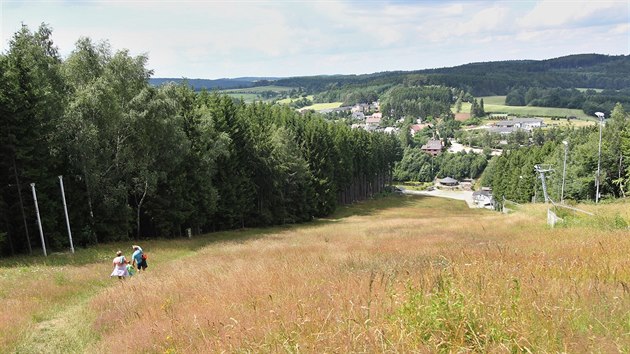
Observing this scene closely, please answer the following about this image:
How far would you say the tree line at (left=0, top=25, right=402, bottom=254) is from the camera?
86.4 ft

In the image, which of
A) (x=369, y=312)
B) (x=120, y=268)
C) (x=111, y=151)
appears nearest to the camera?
(x=369, y=312)

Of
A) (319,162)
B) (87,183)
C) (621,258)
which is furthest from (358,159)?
Answer: (621,258)

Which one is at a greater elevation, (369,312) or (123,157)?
(369,312)

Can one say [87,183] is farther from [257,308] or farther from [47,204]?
[257,308]

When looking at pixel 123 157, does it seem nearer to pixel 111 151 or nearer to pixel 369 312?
pixel 111 151

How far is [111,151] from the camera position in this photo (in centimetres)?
3275

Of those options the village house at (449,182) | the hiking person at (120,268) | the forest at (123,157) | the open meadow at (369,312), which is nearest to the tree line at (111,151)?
the forest at (123,157)

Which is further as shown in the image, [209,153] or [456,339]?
[209,153]

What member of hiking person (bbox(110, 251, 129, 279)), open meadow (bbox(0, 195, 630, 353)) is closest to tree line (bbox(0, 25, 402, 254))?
hiking person (bbox(110, 251, 129, 279))

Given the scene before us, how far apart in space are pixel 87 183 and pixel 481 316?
3182 centimetres

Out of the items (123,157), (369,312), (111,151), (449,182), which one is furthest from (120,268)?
(449,182)

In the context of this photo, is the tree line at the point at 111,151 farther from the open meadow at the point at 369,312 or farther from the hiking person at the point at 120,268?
Answer: the open meadow at the point at 369,312

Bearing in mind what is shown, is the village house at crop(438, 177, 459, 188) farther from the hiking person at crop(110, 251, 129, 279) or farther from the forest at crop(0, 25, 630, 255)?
the hiking person at crop(110, 251, 129, 279)

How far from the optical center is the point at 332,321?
5438mm
